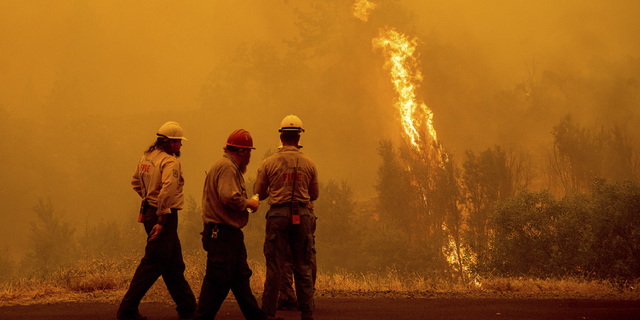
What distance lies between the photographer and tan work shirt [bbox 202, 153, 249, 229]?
632 centimetres

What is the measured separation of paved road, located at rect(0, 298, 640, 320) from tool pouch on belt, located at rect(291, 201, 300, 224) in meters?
1.67

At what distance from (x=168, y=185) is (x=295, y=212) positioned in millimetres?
1737

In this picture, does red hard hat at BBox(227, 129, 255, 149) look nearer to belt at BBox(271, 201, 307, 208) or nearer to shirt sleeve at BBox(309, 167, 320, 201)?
belt at BBox(271, 201, 307, 208)

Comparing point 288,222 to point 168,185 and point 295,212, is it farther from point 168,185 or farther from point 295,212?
point 168,185

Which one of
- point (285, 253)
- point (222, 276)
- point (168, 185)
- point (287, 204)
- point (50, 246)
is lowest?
point (222, 276)

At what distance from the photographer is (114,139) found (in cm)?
17575

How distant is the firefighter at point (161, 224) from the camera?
7.04m

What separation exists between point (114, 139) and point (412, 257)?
143778 mm

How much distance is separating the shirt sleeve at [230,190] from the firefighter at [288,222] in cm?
90

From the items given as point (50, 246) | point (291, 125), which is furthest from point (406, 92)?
point (291, 125)

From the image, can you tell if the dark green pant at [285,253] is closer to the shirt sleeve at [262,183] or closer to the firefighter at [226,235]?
the shirt sleeve at [262,183]

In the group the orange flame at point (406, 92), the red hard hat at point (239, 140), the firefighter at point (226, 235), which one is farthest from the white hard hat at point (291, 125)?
the orange flame at point (406, 92)

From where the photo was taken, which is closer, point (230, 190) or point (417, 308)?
point (230, 190)

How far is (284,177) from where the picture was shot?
7.32 metres
